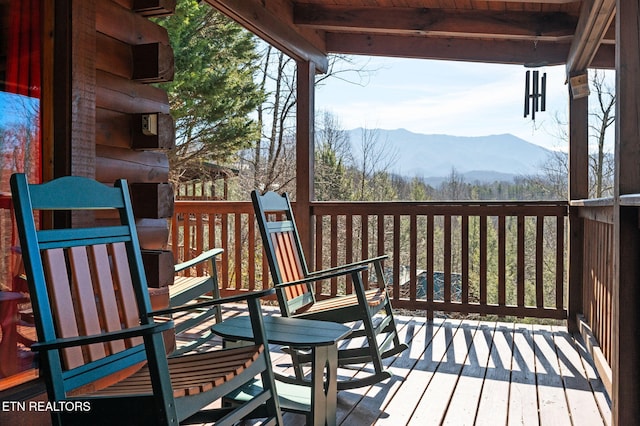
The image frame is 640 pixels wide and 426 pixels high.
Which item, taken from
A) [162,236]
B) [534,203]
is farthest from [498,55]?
[162,236]

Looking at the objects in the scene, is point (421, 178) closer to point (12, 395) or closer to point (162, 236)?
point (162, 236)

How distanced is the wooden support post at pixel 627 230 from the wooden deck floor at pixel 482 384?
1.07 feet

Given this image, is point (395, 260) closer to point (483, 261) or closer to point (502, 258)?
point (483, 261)

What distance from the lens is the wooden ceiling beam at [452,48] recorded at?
4.58m

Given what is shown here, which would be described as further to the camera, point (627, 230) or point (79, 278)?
point (627, 230)

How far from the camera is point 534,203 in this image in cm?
418

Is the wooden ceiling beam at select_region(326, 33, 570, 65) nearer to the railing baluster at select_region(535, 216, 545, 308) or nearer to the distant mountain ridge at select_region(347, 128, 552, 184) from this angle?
the railing baluster at select_region(535, 216, 545, 308)

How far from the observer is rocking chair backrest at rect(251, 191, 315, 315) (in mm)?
2891

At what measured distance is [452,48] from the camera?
4.87m

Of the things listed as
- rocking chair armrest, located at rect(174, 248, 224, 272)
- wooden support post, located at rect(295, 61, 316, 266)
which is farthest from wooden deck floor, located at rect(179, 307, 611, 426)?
wooden support post, located at rect(295, 61, 316, 266)

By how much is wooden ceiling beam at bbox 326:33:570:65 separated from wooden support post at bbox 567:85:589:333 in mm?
626

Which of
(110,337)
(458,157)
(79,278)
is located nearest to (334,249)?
(79,278)

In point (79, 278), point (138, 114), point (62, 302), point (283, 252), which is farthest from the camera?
point (283, 252)

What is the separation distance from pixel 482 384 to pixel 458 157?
33.6 ft
